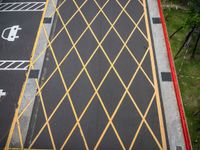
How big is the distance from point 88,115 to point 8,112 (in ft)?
12.9

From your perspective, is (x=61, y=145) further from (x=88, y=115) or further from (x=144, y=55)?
(x=144, y=55)

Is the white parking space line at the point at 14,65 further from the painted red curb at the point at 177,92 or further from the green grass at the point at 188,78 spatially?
the green grass at the point at 188,78

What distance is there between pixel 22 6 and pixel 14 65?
16.6 ft

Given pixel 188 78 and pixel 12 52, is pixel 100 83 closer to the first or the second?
pixel 188 78

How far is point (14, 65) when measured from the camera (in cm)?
1345

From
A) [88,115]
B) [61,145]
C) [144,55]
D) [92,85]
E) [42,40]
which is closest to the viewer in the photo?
[61,145]

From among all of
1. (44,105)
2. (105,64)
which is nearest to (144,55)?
(105,64)

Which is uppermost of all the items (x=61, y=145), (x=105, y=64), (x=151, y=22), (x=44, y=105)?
(x=151, y=22)

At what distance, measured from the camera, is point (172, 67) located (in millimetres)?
12711

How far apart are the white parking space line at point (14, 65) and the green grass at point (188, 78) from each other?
8391 millimetres

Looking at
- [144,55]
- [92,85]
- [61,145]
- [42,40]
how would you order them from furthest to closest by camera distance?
1. [42,40]
2. [144,55]
3. [92,85]
4. [61,145]

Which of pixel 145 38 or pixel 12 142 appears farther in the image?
pixel 145 38

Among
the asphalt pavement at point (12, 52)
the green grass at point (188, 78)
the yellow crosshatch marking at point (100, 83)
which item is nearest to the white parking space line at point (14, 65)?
the asphalt pavement at point (12, 52)

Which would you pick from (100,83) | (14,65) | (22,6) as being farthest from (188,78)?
(22,6)
